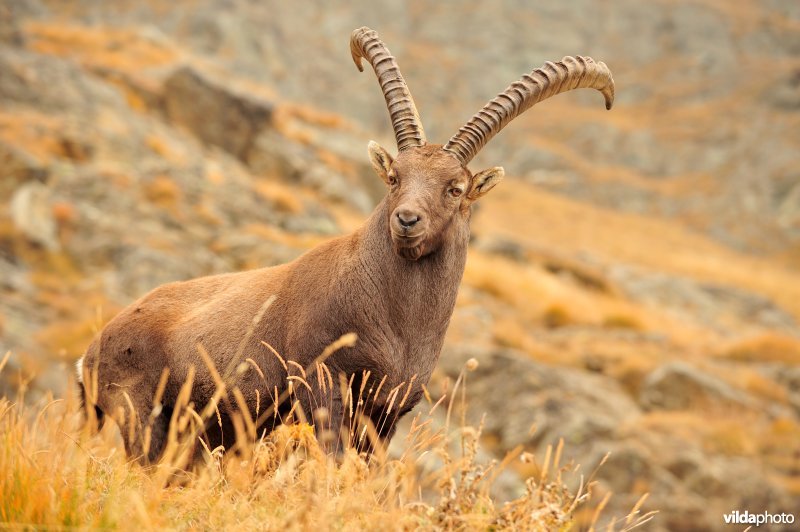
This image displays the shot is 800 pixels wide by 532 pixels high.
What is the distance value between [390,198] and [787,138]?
69.3 meters

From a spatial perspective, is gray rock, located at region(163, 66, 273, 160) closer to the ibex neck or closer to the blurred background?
the blurred background

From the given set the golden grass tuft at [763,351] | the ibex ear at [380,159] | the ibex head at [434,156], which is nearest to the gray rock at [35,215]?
the ibex head at [434,156]

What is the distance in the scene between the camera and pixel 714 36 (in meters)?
89.5

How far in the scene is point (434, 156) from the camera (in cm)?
638

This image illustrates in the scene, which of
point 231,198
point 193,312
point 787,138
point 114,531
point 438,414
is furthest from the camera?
point 787,138

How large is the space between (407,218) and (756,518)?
1040 centimetres

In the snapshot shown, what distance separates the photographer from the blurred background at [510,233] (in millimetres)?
14453

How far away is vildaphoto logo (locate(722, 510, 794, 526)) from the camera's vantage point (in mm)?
12570

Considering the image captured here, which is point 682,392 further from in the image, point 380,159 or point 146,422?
point 146,422

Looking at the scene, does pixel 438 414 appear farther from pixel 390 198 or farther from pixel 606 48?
pixel 606 48

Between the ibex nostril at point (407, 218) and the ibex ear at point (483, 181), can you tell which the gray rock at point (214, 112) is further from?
the ibex nostril at point (407, 218)

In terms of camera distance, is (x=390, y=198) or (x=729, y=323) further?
(x=729, y=323)

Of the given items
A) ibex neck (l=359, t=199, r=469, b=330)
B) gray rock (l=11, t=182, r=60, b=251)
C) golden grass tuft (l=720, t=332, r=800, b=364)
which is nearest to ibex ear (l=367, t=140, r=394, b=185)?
ibex neck (l=359, t=199, r=469, b=330)

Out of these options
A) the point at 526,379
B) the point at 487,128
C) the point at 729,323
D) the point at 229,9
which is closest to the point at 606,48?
the point at 229,9
